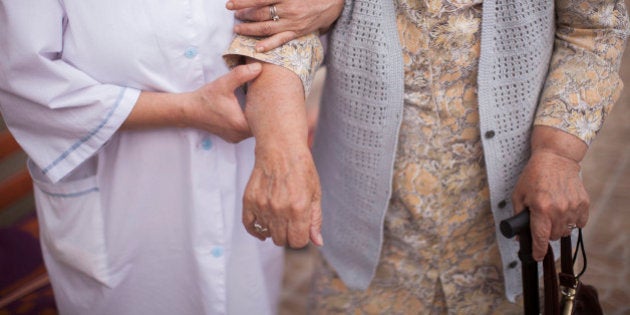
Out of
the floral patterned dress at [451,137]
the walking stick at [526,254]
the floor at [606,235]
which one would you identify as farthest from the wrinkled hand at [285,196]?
the floor at [606,235]

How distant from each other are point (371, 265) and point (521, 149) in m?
0.59

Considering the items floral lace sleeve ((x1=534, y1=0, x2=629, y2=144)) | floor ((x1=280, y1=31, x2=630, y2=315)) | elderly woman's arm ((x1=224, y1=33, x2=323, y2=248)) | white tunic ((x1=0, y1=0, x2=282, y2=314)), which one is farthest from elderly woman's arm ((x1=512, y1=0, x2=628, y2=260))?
floor ((x1=280, y1=31, x2=630, y2=315))

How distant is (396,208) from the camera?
175 cm

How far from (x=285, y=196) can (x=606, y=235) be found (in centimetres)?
291

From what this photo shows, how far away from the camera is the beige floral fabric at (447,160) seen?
4.91 feet

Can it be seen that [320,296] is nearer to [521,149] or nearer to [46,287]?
[521,149]

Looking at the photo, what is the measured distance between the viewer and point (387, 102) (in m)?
1.55

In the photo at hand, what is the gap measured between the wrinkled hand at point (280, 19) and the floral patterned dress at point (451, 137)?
32mm

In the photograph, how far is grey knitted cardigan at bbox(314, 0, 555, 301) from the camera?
1.48 metres

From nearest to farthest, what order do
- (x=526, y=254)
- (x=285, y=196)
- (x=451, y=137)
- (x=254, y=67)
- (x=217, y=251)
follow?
1. (x=285, y=196)
2. (x=254, y=67)
3. (x=526, y=254)
4. (x=451, y=137)
5. (x=217, y=251)

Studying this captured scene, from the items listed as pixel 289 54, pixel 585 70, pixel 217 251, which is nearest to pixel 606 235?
pixel 585 70

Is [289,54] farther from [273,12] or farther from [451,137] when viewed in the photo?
[451,137]

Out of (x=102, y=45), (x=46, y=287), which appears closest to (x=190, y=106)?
(x=102, y=45)

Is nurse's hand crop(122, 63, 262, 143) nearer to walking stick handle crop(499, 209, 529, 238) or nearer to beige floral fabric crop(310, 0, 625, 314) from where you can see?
beige floral fabric crop(310, 0, 625, 314)
